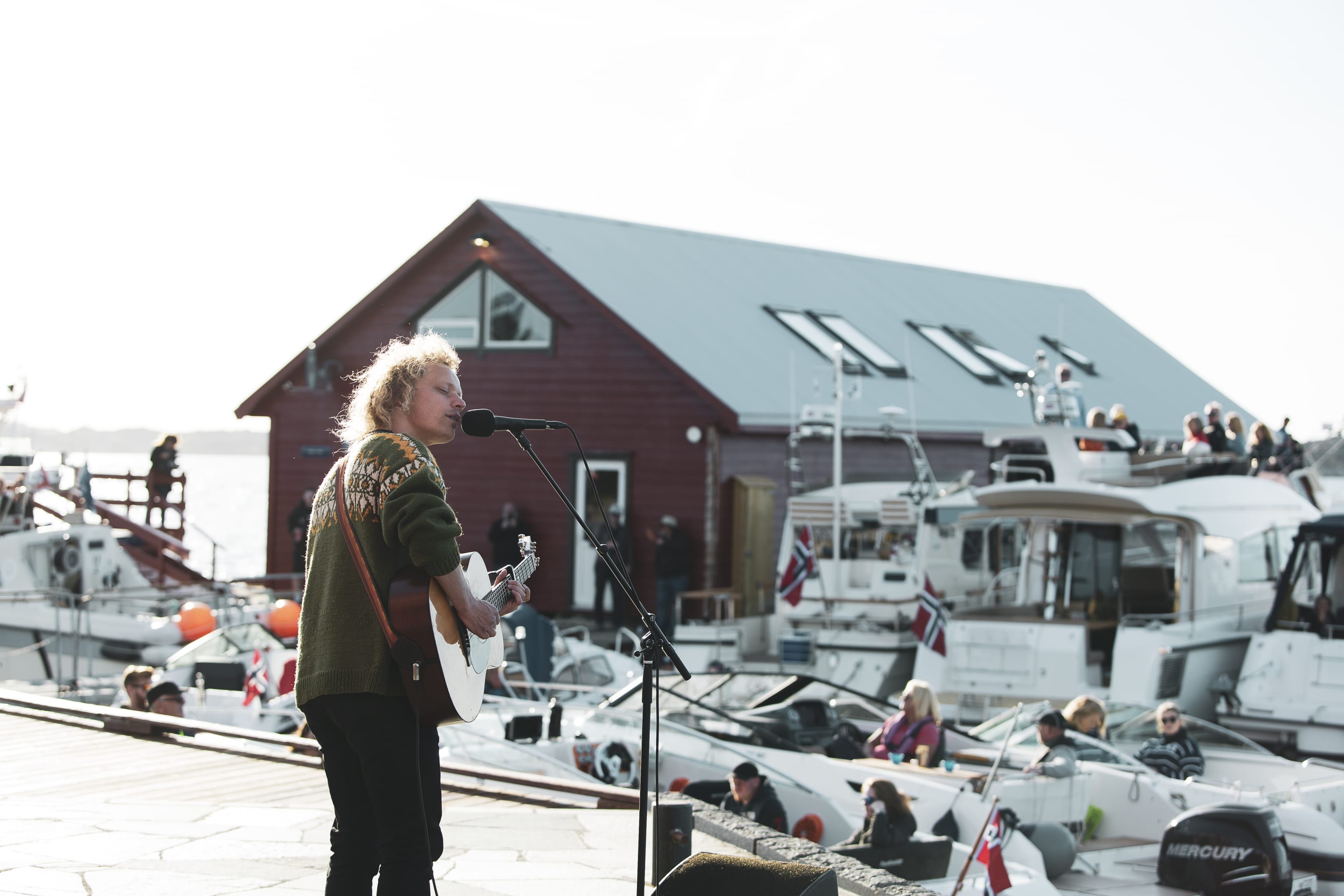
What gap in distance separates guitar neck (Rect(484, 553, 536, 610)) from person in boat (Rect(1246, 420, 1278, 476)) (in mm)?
15416

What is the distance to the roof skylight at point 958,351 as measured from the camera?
27359 mm

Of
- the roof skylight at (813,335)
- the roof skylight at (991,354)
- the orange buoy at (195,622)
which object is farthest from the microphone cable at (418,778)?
the roof skylight at (991,354)

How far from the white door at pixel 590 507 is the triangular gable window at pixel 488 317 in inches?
89.6

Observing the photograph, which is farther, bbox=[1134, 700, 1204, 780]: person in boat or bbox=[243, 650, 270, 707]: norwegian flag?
bbox=[243, 650, 270, 707]: norwegian flag

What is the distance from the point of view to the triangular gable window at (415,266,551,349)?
2381 centimetres

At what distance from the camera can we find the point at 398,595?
3.92 m

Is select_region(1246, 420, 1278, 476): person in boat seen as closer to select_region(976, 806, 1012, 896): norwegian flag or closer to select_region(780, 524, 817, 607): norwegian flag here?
select_region(780, 524, 817, 607): norwegian flag

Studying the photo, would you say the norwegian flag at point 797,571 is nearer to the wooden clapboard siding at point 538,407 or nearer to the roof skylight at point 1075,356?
the wooden clapboard siding at point 538,407

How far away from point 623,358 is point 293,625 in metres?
6.49

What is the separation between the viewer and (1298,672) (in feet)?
46.8

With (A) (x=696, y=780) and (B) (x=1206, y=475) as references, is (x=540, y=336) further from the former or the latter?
(A) (x=696, y=780)

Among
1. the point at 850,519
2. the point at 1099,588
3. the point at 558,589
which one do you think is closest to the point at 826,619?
the point at 850,519

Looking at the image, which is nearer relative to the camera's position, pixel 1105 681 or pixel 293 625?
pixel 1105 681

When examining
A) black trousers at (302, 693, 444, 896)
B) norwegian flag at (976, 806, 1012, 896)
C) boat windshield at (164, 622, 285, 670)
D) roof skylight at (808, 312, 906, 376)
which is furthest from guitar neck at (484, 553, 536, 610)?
roof skylight at (808, 312, 906, 376)
